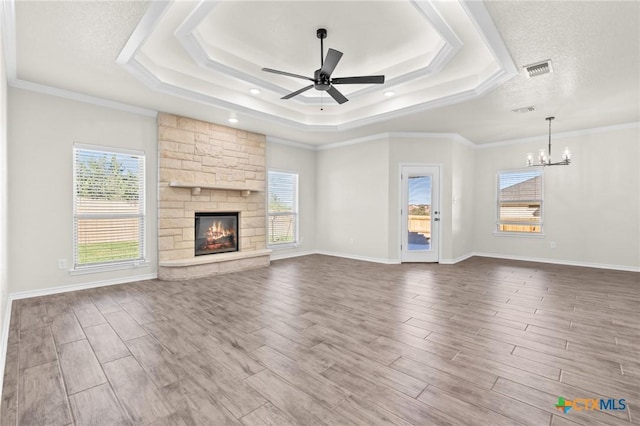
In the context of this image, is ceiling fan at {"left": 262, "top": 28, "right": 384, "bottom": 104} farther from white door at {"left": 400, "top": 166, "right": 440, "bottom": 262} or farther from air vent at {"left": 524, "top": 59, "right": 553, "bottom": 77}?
white door at {"left": 400, "top": 166, "right": 440, "bottom": 262}

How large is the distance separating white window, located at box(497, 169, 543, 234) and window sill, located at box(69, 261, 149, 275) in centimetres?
761

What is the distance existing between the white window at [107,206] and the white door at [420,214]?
5057mm

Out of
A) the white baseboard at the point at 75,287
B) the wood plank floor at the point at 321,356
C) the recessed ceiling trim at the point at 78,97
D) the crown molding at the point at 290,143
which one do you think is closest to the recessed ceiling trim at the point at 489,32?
the wood plank floor at the point at 321,356

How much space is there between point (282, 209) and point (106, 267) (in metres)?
3.64

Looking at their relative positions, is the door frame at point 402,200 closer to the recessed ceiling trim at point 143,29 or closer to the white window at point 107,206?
the white window at point 107,206

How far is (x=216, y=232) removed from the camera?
5926 mm

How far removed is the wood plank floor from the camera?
1.79 metres

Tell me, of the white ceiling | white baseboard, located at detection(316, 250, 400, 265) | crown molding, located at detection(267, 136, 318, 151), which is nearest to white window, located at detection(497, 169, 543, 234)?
the white ceiling

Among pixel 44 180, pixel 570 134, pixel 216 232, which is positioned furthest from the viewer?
pixel 570 134

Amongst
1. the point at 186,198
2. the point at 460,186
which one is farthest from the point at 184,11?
the point at 460,186

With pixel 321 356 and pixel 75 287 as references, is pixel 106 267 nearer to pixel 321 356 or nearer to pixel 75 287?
pixel 75 287

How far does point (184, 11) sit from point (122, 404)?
331 cm

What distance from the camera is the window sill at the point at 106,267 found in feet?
14.3

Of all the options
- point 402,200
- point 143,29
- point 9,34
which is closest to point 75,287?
point 9,34
